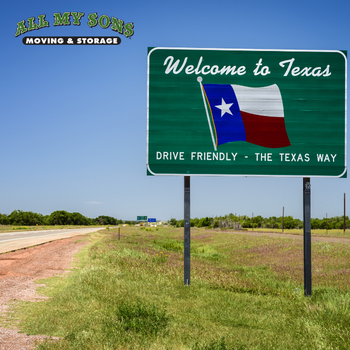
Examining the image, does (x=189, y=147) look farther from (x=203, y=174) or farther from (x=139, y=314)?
(x=139, y=314)

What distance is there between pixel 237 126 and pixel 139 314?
22.8ft

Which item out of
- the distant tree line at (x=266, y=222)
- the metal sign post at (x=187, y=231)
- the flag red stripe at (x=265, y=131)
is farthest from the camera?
the distant tree line at (x=266, y=222)

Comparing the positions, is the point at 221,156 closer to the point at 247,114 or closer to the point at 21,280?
the point at 247,114

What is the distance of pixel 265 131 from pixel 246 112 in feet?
2.99

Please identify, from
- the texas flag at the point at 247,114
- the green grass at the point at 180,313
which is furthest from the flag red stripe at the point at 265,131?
the green grass at the point at 180,313

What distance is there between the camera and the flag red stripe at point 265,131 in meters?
11.5

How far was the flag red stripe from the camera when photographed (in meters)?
11.5

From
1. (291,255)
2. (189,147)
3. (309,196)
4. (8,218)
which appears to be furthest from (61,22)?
(8,218)

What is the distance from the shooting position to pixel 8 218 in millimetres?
135750

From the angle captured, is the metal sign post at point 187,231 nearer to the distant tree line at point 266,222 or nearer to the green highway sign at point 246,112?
the green highway sign at point 246,112

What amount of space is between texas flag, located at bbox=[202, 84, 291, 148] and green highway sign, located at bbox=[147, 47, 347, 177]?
0.11 feet

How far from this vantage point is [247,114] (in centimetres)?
1159

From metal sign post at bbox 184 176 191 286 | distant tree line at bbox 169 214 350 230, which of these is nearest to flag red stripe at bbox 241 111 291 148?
metal sign post at bbox 184 176 191 286

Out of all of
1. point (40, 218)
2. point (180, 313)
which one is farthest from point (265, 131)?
point (40, 218)
